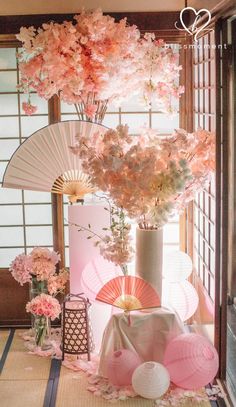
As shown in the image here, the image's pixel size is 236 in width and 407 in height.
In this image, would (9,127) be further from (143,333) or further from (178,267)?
(143,333)

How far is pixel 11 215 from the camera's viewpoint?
234 inches

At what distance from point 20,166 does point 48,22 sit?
3.85 ft

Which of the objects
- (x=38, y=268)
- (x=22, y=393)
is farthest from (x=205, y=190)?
(x=22, y=393)

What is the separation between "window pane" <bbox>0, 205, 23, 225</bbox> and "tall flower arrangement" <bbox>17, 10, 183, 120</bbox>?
1266 millimetres

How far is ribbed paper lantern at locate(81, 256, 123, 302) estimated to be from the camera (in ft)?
16.2

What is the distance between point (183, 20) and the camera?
5.29m

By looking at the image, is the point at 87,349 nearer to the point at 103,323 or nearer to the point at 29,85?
the point at 103,323

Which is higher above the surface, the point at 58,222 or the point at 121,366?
the point at 58,222

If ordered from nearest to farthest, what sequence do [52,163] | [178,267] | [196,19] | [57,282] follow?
[196,19]
[178,267]
[52,163]
[57,282]

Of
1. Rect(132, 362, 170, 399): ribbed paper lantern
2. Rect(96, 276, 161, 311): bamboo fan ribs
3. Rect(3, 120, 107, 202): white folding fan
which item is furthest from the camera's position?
Rect(3, 120, 107, 202): white folding fan

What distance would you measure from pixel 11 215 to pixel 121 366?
2043 millimetres

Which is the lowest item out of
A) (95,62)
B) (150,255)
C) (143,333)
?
(143,333)

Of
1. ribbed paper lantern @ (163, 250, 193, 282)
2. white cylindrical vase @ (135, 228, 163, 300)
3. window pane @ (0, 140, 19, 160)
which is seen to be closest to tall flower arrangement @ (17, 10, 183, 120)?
window pane @ (0, 140, 19, 160)

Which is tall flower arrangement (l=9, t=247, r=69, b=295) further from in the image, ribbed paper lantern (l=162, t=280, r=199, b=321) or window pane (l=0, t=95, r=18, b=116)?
window pane (l=0, t=95, r=18, b=116)
